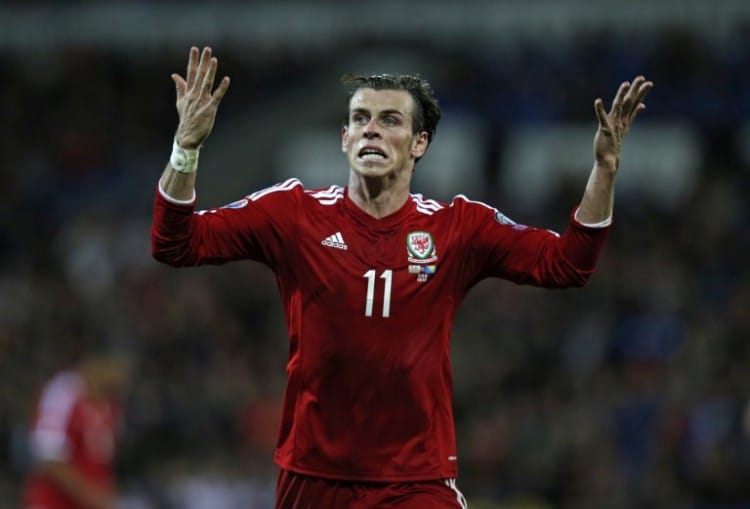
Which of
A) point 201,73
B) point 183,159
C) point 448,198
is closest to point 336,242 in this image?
point 183,159

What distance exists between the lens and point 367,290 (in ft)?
17.4

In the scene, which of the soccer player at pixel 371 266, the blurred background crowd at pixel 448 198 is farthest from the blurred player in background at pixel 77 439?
the soccer player at pixel 371 266

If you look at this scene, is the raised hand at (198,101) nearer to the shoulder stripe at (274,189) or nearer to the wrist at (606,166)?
the shoulder stripe at (274,189)

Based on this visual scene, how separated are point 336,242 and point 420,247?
1.06ft

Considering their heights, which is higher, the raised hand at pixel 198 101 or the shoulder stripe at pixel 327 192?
the raised hand at pixel 198 101

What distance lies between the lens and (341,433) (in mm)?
5246

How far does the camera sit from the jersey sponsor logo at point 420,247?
543cm

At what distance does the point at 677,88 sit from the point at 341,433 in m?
10.2


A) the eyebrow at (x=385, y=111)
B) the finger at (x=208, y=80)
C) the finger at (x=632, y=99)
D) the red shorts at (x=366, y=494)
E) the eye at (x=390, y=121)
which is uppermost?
the finger at (x=632, y=99)

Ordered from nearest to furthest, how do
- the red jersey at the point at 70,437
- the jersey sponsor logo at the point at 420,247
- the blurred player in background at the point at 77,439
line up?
1. the jersey sponsor logo at the point at 420,247
2. the blurred player in background at the point at 77,439
3. the red jersey at the point at 70,437

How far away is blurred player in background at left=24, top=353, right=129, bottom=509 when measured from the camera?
9305 millimetres

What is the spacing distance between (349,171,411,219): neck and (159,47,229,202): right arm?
2.14 feet

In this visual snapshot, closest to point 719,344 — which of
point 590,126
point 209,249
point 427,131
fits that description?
point 590,126

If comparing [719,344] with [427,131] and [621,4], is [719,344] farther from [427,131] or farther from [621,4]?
[621,4]
